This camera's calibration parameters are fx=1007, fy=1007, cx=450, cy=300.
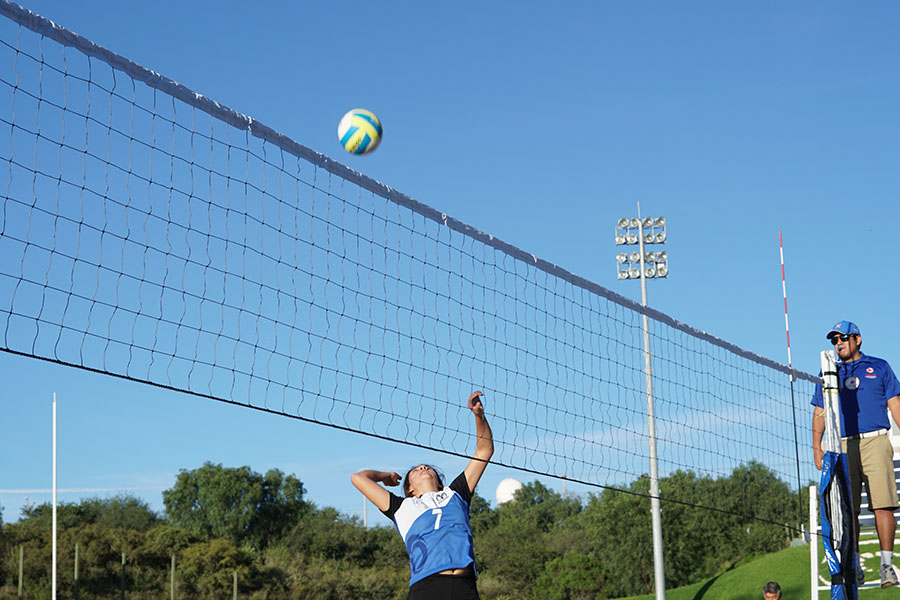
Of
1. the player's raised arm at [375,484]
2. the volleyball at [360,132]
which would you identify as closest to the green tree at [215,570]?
→ the volleyball at [360,132]

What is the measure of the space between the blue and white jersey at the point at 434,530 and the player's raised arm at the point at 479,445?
24 cm

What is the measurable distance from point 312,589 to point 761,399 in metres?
37.4

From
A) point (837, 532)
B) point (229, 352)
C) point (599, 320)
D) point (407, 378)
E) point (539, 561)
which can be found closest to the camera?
point (229, 352)

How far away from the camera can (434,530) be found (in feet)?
16.8

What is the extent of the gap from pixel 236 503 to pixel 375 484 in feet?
196

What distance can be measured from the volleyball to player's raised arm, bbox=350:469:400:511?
172 inches

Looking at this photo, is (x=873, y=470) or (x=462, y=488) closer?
(x=462, y=488)

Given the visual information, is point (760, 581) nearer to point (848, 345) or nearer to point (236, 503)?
point (848, 345)

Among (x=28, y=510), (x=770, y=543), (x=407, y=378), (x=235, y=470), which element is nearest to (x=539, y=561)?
(x=770, y=543)

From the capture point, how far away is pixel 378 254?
25.3 feet

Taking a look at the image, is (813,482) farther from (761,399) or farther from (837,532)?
(837,532)

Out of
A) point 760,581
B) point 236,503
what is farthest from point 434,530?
point 236,503

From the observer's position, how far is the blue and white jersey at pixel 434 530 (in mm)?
5031

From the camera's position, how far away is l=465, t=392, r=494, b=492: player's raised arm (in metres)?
5.65
